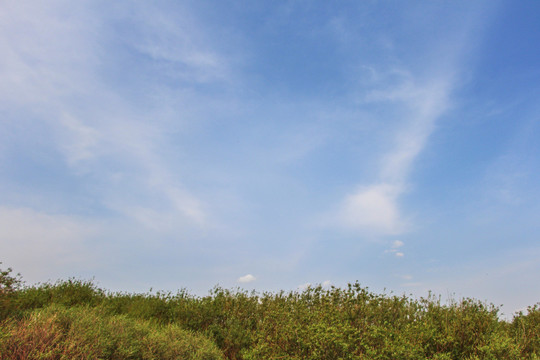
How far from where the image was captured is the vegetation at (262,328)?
27.4ft

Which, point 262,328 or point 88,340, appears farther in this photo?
→ point 262,328

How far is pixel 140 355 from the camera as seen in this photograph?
8.91m

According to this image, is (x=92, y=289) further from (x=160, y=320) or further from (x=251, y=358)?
(x=251, y=358)

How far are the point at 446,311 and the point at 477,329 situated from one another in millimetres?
1115

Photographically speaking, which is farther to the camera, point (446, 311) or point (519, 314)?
point (519, 314)

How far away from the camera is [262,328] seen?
12055mm

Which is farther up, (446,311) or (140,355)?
(446,311)

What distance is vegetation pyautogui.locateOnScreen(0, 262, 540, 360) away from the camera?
329 inches

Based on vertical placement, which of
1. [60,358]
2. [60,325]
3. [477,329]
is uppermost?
[477,329]

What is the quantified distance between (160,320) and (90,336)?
5544 millimetres

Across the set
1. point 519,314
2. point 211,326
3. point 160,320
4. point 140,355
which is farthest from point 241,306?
point 519,314

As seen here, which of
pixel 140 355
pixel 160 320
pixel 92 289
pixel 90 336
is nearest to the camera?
pixel 90 336

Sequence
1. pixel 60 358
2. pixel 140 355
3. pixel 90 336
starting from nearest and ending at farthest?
pixel 60 358, pixel 90 336, pixel 140 355

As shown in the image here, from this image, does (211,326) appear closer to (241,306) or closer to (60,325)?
(241,306)
